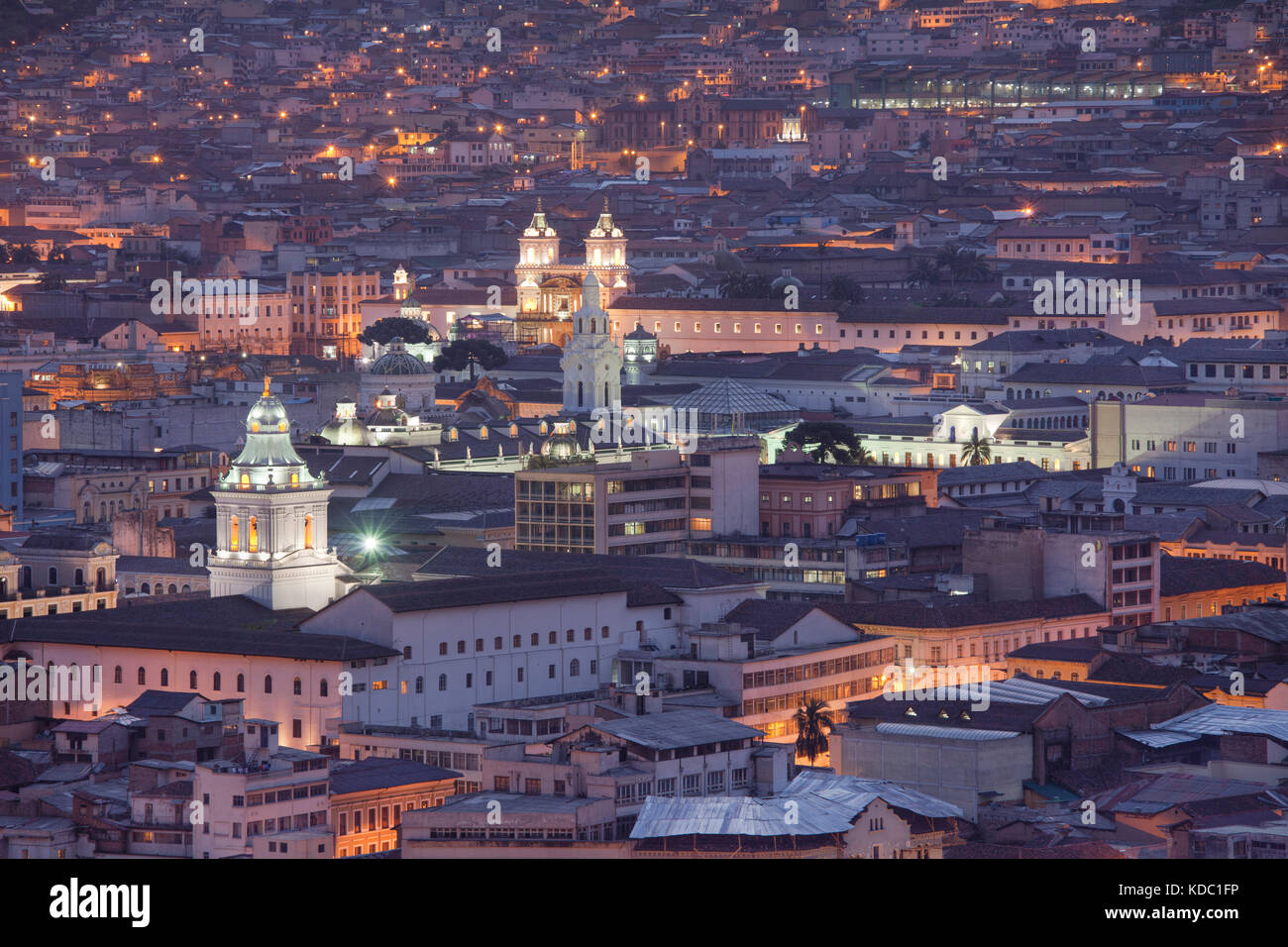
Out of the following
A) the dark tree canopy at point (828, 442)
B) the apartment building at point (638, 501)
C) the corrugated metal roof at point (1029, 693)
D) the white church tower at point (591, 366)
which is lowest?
the corrugated metal roof at point (1029, 693)

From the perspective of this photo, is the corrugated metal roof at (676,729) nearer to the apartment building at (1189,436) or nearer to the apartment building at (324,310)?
the apartment building at (1189,436)

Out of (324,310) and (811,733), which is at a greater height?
(324,310)

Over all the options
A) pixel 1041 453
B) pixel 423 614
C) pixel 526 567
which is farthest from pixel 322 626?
pixel 1041 453

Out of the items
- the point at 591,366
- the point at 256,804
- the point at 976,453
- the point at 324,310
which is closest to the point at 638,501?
the point at 976,453

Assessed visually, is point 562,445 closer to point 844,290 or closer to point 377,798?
point 377,798

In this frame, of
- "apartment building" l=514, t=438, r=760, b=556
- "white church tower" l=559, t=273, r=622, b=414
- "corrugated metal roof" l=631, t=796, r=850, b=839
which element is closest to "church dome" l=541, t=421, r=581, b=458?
"apartment building" l=514, t=438, r=760, b=556

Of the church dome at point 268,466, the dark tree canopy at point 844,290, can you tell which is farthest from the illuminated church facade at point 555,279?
the church dome at point 268,466

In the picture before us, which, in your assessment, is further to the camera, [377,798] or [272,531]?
[272,531]
